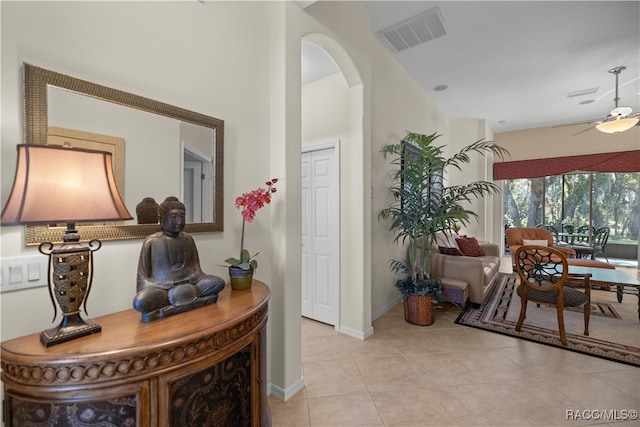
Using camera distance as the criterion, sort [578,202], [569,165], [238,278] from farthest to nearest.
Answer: [578,202] < [569,165] < [238,278]

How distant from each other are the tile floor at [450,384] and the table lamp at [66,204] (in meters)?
1.42

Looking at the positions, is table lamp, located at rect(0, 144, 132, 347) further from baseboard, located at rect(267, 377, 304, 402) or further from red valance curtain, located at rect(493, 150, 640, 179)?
red valance curtain, located at rect(493, 150, 640, 179)

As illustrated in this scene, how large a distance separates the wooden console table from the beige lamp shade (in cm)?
41

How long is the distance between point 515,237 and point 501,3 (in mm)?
4611

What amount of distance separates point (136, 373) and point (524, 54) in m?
5.10

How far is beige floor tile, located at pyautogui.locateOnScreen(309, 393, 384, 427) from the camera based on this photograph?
174 cm

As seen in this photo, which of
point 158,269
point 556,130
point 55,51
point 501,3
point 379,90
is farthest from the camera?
point 556,130

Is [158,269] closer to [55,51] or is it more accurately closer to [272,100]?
[55,51]

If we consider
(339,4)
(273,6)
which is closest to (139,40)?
(273,6)

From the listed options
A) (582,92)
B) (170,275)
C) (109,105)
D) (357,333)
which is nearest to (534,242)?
(582,92)

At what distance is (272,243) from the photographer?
6.57 feet

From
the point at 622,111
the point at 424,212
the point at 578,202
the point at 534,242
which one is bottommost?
the point at 534,242

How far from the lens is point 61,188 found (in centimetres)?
86

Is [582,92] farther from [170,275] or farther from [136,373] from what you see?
[136,373]
